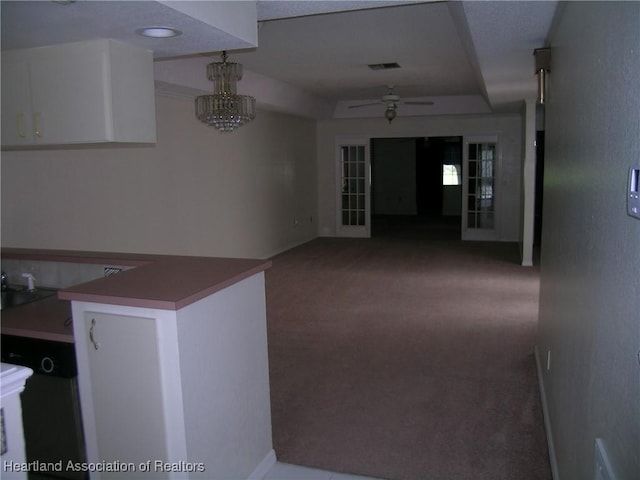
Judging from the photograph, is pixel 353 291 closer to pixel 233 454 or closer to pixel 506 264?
pixel 506 264

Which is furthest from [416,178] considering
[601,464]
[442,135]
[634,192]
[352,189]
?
[634,192]

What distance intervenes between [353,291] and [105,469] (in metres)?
4.24

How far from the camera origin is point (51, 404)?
229 cm

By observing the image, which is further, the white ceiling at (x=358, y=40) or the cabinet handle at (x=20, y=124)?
the cabinet handle at (x=20, y=124)

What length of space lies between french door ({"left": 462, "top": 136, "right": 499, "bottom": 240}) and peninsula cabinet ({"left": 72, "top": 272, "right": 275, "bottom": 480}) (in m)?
8.30

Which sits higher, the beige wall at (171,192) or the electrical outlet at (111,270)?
the beige wall at (171,192)

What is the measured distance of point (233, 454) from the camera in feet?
7.80

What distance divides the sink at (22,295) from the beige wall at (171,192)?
43.5 inches

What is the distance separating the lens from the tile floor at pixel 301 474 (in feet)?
8.56

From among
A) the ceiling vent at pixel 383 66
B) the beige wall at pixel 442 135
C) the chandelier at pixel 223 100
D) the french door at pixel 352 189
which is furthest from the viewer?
the french door at pixel 352 189

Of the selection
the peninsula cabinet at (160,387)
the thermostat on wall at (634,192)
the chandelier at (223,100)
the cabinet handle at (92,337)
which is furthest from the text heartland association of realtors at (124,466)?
the chandelier at (223,100)

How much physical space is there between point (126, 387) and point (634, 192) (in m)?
1.85

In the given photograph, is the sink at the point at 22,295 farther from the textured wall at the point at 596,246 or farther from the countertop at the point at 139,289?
the textured wall at the point at 596,246

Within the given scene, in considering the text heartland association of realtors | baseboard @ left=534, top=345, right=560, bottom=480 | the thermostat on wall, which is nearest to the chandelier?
the text heartland association of realtors
